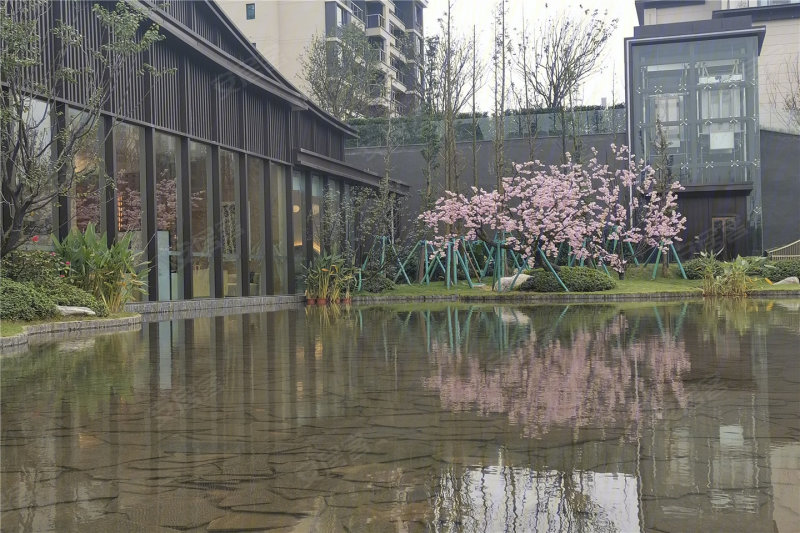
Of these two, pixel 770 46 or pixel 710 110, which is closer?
pixel 710 110

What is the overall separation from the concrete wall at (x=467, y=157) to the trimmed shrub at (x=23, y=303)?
75.2 ft

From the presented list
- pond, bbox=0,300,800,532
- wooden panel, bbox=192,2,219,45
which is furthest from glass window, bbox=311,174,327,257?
pond, bbox=0,300,800,532

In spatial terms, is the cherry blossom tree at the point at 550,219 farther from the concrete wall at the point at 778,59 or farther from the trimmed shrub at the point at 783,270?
the concrete wall at the point at 778,59

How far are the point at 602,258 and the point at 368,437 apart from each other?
22838 mm

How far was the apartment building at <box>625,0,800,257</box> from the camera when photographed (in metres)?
32.7

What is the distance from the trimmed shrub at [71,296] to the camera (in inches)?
530

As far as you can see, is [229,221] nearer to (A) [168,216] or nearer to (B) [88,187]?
(A) [168,216]

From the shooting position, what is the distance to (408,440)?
174 inches

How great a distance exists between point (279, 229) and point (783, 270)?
14485 millimetres

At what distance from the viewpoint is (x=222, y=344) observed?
1037 cm

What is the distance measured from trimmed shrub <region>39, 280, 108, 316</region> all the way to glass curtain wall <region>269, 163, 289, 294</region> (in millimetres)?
11210

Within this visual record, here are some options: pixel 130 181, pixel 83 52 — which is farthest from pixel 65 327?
pixel 130 181

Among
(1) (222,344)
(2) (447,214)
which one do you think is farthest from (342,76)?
Answer: (1) (222,344)

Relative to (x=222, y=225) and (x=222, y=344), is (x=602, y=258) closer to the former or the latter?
(x=222, y=225)
